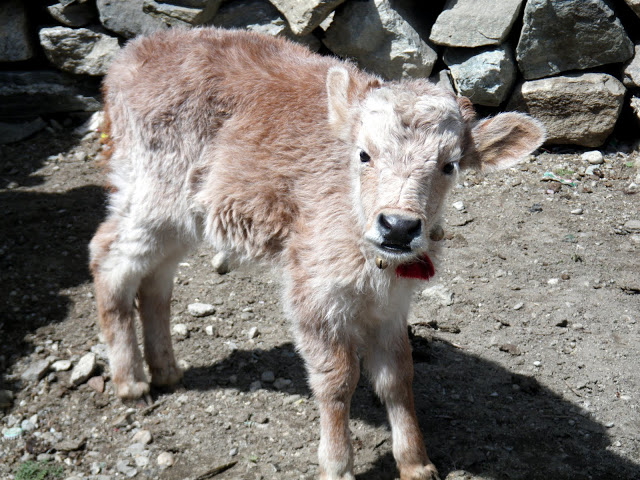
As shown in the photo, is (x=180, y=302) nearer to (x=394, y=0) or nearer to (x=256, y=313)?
(x=256, y=313)

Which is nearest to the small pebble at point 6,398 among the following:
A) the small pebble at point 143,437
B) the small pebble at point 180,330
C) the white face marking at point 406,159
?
the small pebble at point 143,437

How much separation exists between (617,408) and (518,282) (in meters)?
1.65

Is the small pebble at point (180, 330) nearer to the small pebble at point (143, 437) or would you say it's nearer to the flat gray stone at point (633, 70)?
the small pebble at point (143, 437)

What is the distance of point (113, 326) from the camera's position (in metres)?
5.25

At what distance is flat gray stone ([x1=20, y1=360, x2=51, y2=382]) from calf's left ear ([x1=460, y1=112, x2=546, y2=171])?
3.45 metres

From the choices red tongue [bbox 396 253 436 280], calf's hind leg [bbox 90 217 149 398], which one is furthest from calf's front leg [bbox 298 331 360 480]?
calf's hind leg [bbox 90 217 149 398]

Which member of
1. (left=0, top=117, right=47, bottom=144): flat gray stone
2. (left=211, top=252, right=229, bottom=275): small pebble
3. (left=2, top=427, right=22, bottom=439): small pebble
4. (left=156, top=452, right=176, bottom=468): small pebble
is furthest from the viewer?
(left=0, top=117, right=47, bottom=144): flat gray stone

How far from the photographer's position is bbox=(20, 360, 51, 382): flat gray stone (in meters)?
5.41

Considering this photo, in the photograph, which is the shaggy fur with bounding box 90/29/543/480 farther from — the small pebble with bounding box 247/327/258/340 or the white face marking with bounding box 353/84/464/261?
the small pebble with bounding box 247/327/258/340

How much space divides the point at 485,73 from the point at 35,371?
17.9 feet

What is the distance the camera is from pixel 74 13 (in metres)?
8.74

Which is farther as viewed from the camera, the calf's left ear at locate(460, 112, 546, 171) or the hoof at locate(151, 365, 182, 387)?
the hoof at locate(151, 365, 182, 387)

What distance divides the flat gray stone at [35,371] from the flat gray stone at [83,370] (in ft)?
0.68

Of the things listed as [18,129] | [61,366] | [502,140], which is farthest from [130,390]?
[18,129]
